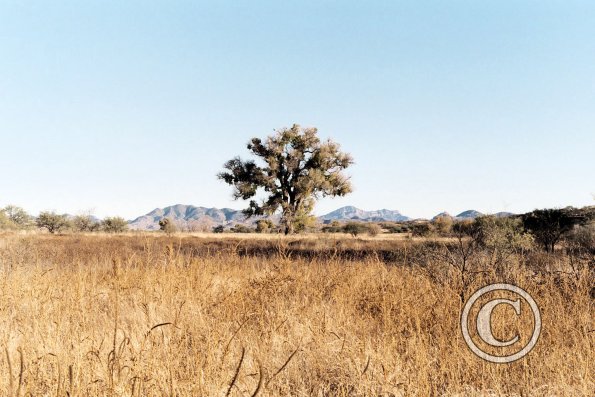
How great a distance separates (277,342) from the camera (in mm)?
3340

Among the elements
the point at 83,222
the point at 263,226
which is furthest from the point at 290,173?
the point at 83,222

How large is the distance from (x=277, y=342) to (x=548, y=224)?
19.5 metres

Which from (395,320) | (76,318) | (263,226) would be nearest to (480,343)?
(395,320)

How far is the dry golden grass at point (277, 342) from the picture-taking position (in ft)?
7.55

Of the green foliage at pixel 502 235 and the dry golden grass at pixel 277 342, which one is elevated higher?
the green foliage at pixel 502 235

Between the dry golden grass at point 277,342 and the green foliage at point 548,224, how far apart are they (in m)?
14.2

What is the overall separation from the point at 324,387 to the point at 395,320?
4.89 ft

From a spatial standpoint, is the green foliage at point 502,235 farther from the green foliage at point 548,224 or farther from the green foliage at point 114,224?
the green foliage at point 114,224

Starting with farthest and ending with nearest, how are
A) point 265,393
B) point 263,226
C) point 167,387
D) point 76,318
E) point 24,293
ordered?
point 263,226, point 24,293, point 76,318, point 265,393, point 167,387

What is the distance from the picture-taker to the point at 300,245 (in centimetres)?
1898

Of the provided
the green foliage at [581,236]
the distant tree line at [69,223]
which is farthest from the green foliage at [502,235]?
the distant tree line at [69,223]

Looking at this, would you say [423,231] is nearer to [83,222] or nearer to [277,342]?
[277,342]

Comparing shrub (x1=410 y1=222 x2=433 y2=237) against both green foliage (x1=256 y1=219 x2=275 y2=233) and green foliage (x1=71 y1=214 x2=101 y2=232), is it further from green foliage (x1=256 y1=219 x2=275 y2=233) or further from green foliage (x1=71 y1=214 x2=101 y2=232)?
green foliage (x1=71 y1=214 x2=101 y2=232)

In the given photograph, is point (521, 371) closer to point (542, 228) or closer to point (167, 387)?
point (167, 387)
